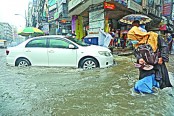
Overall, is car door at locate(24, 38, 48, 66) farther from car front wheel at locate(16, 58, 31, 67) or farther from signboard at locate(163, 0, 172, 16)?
signboard at locate(163, 0, 172, 16)

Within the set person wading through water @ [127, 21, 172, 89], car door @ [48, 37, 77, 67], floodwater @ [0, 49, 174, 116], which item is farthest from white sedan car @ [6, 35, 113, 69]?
person wading through water @ [127, 21, 172, 89]

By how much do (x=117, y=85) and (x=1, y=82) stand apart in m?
3.39

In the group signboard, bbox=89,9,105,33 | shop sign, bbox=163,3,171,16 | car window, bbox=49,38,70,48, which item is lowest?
car window, bbox=49,38,70,48

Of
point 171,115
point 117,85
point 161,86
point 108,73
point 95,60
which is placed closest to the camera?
point 171,115

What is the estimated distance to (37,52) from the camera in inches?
298

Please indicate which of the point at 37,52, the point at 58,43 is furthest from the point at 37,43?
the point at 58,43

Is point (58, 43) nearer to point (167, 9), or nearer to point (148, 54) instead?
point (148, 54)

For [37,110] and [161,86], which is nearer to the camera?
[37,110]

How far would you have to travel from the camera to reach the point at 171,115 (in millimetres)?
3066

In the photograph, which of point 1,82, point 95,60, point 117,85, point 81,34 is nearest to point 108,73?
point 95,60

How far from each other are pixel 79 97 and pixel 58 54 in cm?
358

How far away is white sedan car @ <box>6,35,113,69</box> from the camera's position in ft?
23.3

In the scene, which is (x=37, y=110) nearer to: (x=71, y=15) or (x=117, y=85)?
(x=117, y=85)

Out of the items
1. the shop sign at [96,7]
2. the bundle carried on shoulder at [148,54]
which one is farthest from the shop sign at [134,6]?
the bundle carried on shoulder at [148,54]
